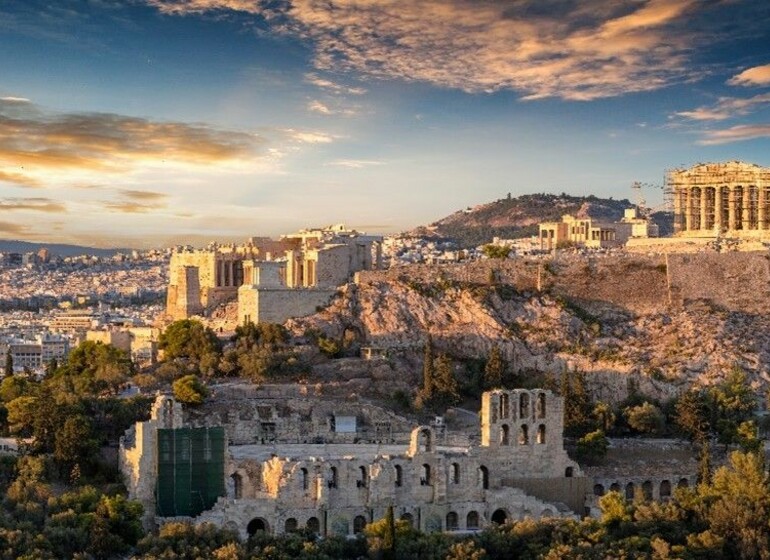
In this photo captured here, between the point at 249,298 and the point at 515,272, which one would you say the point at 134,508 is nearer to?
Answer: the point at 249,298

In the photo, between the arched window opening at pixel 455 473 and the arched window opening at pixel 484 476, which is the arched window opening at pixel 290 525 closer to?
the arched window opening at pixel 455 473

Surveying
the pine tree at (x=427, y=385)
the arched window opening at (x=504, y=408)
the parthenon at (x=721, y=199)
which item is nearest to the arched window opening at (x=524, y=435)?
the arched window opening at (x=504, y=408)

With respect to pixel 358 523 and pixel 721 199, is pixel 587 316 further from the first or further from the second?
pixel 358 523

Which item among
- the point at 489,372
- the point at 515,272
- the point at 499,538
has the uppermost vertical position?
the point at 515,272

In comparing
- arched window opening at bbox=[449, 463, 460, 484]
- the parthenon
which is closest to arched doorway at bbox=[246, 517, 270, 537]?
arched window opening at bbox=[449, 463, 460, 484]

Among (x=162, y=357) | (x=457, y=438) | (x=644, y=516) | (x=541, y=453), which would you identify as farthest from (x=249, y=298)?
(x=644, y=516)

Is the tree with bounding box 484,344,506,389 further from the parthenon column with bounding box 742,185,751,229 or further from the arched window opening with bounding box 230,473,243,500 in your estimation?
the parthenon column with bounding box 742,185,751,229

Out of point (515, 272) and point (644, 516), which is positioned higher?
point (515, 272)
